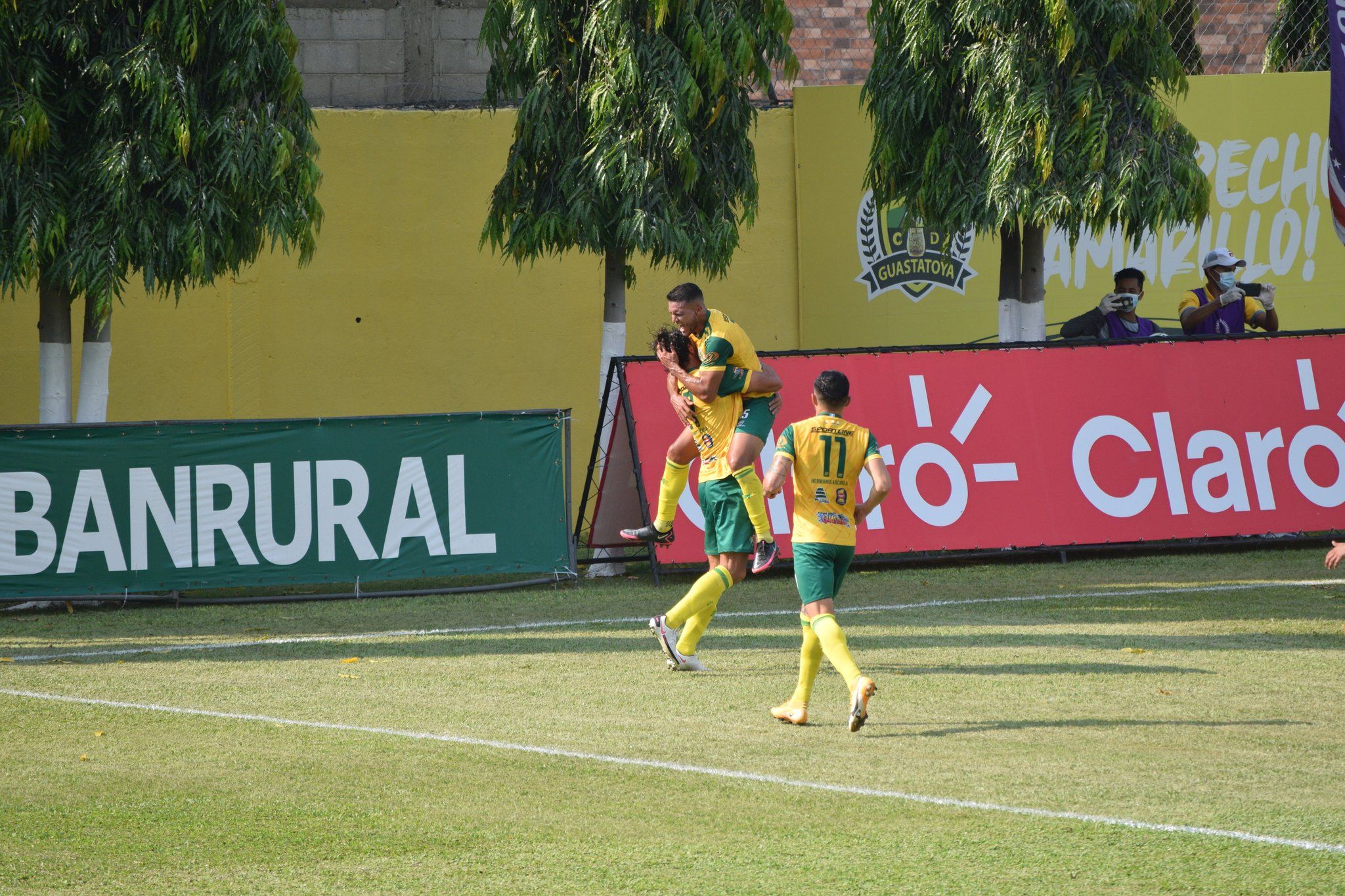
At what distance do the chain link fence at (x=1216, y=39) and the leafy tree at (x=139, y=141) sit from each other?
822cm

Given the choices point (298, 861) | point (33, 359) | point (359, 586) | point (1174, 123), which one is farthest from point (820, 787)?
point (33, 359)

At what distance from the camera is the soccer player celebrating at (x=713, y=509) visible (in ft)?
29.7

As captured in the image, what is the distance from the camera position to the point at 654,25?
544 inches

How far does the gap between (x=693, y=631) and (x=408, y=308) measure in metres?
9.52

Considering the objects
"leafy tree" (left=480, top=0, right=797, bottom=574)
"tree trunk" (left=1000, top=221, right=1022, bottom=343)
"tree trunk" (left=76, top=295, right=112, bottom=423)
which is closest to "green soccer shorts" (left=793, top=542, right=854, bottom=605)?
"leafy tree" (left=480, top=0, right=797, bottom=574)

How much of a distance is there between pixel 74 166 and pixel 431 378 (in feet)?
19.0

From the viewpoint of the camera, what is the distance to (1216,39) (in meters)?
20.3

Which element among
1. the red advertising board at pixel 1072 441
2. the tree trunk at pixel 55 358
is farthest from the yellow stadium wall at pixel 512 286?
the red advertising board at pixel 1072 441

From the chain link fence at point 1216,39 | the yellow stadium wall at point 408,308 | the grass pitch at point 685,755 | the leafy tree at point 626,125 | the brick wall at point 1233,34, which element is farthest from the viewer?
the brick wall at point 1233,34

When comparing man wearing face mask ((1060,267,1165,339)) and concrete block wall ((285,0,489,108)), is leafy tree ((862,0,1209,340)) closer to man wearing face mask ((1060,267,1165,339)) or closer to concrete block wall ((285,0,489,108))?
man wearing face mask ((1060,267,1165,339))

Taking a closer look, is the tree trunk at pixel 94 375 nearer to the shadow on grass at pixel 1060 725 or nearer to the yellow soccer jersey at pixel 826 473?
the yellow soccer jersey at pixel 826 473

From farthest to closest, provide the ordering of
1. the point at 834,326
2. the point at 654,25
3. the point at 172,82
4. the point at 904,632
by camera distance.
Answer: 1. the point at 834,326
2. the point at 654,25
3. the point at 172,82
4. the point at 904,632

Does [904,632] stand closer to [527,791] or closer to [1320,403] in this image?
[527,791]

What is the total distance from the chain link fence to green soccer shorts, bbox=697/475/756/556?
431 inches
